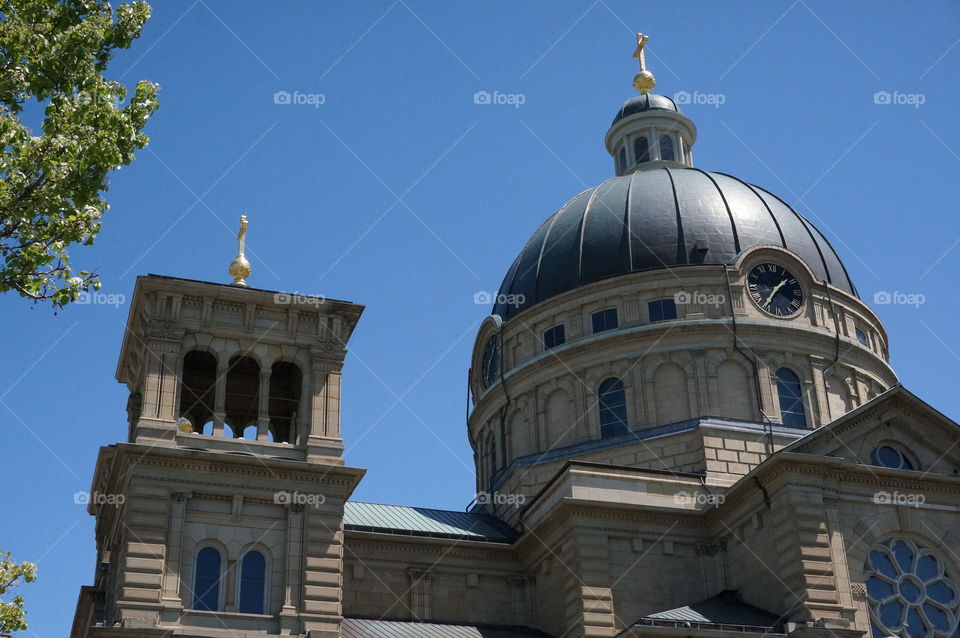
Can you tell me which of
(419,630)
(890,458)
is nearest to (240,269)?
(419,630)

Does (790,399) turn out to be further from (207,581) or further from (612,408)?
(207,581)

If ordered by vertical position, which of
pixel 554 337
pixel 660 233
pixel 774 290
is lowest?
pixel 554 337

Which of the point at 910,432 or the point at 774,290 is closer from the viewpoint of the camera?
the point at 910,432

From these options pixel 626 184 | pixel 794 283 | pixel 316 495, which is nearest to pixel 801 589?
pixel 316 495

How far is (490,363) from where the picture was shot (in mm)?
55062

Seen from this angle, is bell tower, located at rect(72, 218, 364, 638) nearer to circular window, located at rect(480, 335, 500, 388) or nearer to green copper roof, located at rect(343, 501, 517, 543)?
green copper roof, located at rect(343, 501, 517, 543)

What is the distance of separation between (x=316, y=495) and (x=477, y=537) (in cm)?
937

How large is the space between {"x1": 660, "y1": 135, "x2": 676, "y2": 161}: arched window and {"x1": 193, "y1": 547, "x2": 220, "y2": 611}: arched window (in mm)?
35126

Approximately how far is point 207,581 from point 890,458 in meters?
22.7

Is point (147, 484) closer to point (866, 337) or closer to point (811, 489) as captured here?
point (811, 489)

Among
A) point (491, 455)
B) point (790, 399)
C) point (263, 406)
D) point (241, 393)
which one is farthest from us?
point (491, 455)

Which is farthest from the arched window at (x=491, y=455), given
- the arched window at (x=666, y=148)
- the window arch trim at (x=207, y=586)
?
the window arch trim at (x=207, y=586)

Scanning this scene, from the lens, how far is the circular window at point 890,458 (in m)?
39.3

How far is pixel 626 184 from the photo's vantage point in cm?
5500
